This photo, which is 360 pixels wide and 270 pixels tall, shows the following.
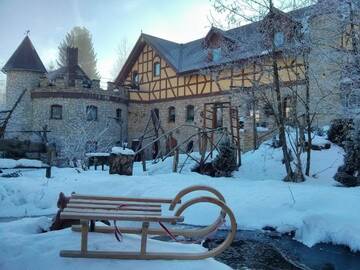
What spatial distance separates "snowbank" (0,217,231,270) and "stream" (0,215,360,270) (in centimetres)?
138

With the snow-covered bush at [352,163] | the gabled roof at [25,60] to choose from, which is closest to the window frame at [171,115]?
the gabled roof at [25,60]

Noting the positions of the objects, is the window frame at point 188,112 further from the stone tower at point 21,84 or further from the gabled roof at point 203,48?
the stone tower at point 21,84

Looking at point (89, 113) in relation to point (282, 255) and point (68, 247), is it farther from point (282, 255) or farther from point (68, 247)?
point (68, 247)

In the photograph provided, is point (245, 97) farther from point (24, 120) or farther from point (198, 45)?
point (24, 120)

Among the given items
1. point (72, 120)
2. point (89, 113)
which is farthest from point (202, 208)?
point (89, 113)

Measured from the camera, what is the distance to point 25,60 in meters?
24.3

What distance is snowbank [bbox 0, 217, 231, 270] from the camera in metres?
3.08

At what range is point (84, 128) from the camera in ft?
77.5

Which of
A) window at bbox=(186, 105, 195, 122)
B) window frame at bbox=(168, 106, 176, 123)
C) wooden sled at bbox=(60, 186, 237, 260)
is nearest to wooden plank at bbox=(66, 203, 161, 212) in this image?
wooden sled at bbox=(60, 186, 237, 260)

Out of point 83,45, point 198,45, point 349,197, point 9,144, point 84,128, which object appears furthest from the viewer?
point 83,45

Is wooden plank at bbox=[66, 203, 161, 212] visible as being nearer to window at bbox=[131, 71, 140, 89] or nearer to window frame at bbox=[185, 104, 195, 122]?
window frame at bbox=[185, 104, 195, 122]

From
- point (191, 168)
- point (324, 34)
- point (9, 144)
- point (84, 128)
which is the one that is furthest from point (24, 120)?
point (324, 34)

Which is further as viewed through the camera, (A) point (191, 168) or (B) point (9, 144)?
(B) point (9, 144)

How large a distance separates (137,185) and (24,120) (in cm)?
1816
